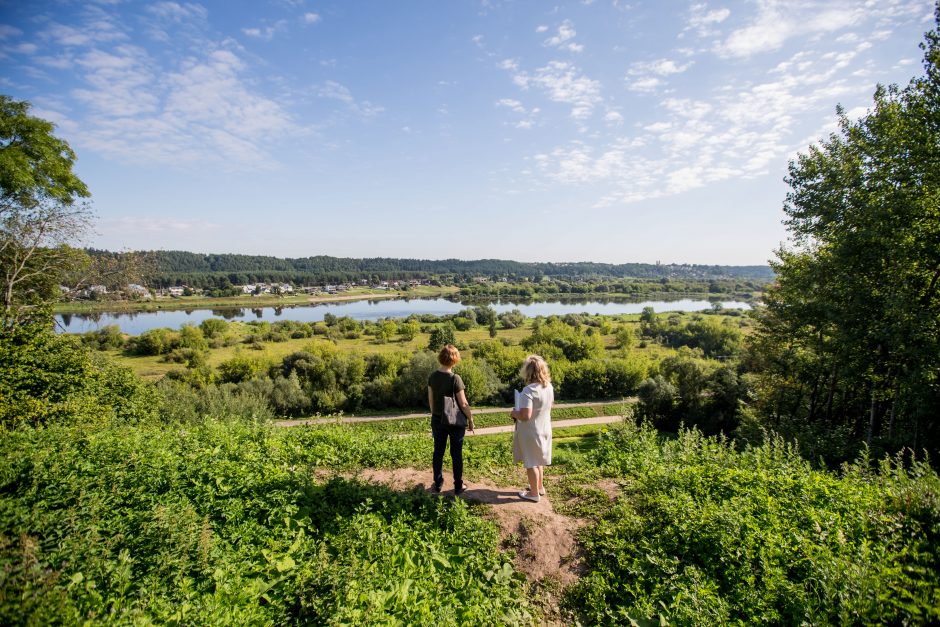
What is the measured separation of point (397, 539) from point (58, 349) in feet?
49.0

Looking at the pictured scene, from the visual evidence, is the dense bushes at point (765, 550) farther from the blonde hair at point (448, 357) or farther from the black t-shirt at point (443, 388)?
the blonde hair at point (448, 357)

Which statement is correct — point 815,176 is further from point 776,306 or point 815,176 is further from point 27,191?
point 27,191

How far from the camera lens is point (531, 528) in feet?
17.7

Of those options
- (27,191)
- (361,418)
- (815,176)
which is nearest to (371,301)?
(361,418)

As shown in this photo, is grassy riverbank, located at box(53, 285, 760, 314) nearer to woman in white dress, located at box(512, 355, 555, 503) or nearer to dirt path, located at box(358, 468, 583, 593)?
dirt path, located at box(358, 468, 583, 593)

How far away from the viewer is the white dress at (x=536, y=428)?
18.4 ft

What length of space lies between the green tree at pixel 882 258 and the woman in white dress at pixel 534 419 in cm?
1062

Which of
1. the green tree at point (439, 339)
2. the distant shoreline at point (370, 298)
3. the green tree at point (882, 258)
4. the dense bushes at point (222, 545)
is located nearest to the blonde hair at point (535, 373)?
the dense bushes at point (222, 545)

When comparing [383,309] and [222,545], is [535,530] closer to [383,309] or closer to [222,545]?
[222,545]

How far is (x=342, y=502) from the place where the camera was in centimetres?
562

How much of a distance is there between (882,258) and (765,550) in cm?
1207

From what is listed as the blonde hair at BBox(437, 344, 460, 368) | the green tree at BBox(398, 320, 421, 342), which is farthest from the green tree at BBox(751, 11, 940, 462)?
the green tree at BBox(398, 320, 421, 342)

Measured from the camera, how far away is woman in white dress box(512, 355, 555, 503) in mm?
5625

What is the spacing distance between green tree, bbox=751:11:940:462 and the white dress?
34.8 ft
